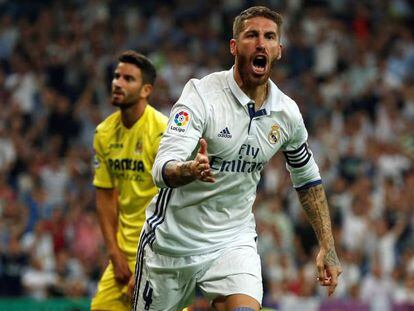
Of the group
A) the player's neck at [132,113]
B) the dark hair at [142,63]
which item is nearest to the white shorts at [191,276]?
the player's neck at [132,113]

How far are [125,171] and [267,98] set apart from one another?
1.74m

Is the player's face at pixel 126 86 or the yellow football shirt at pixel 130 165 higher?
the player's face at pixel 126 86

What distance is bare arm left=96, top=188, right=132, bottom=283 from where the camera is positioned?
7.92 m

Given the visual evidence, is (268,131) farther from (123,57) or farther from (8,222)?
(8,222)

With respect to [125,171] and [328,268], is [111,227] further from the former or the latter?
[328,268]

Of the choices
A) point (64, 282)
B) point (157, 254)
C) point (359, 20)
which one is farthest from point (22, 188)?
point (157, 254)

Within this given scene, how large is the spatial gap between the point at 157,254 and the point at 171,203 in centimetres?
35

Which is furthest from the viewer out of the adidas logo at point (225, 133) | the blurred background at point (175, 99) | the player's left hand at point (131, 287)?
the blurred background at point (175, 99)

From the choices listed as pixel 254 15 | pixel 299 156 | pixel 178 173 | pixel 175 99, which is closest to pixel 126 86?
pixel 299 156

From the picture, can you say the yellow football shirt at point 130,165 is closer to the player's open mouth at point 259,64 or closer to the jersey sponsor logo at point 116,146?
the jersey sponsor logo at point 116,146

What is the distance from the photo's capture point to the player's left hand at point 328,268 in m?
6.63

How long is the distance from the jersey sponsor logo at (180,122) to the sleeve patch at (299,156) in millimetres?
881

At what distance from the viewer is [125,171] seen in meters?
7.95

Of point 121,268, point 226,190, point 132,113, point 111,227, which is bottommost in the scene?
point 121,268
